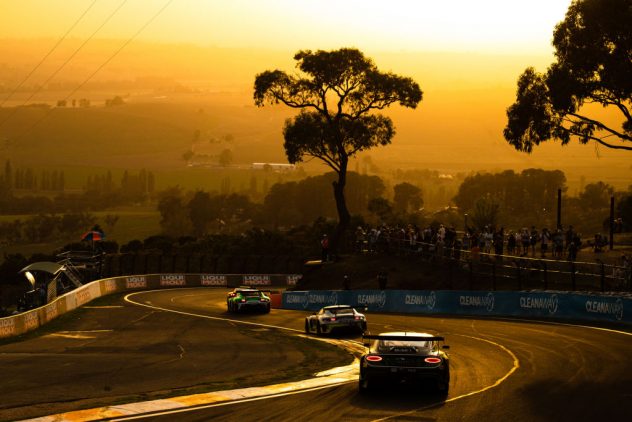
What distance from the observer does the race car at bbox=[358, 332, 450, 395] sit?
21.4 meters

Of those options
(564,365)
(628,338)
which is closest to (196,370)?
(564,365)

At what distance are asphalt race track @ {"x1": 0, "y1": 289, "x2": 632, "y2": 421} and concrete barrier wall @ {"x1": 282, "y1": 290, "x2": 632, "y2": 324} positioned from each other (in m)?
2.75

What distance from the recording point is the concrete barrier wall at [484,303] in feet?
133

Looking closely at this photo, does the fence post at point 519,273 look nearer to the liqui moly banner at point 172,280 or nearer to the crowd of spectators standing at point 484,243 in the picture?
the crowd of spectators standing at point 484,243

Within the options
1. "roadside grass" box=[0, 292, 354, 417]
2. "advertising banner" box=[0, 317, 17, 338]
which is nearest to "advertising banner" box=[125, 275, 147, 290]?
"roadside grass" box=[0, 292, 354, 417]

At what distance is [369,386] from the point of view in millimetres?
22031

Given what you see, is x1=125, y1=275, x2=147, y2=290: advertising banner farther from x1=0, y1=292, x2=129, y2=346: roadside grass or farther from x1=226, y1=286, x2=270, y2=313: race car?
x1=226, y1=286, x2=270, y2=313: race car

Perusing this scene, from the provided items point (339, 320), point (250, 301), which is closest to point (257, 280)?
point (250, 301)

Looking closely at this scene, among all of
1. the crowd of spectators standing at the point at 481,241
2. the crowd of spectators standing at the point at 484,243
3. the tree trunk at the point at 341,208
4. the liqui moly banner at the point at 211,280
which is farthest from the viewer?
the liqui moly banner at the point at 211,280

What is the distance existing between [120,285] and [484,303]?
138 ft

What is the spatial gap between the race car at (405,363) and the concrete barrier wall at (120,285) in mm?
22506

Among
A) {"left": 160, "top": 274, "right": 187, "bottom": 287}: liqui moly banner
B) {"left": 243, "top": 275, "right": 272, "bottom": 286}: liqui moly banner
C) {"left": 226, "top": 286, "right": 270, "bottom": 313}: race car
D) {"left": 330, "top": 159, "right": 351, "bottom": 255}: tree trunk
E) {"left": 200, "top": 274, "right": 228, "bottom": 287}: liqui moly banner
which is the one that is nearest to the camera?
{"left": 226, "top": 286, "right": 270, "bottom": 313}: race car

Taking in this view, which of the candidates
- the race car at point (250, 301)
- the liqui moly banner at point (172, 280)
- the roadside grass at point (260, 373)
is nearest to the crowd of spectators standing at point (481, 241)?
the race car at point (250, 301)

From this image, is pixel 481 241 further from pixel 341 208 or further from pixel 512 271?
pixel 341 208
